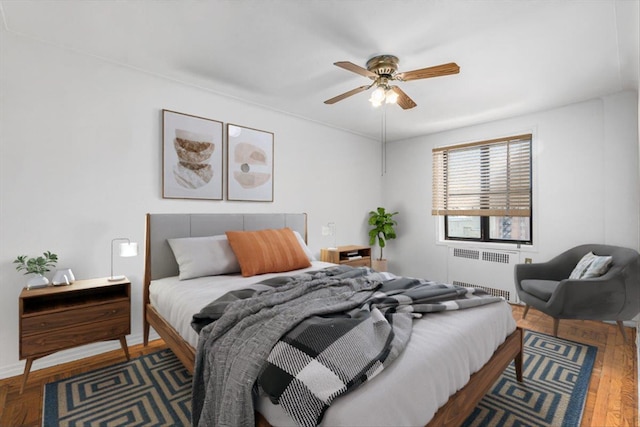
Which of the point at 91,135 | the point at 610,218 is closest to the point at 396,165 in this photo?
the point at 610,218

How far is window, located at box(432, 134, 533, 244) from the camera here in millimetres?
3969

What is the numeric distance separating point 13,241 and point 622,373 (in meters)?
4.70

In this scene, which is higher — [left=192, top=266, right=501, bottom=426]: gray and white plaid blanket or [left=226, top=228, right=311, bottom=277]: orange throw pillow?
[left=226, top=228, right=311, bottom=277]: orange throw pillow

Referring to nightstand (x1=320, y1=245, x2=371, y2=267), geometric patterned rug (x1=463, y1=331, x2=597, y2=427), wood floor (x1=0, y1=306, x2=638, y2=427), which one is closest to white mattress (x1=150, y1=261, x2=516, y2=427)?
geometric patterned rug (x1=463, y1=331, x2=597, y2=427)

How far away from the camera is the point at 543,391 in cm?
203

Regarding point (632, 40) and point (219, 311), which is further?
point (632, 40)

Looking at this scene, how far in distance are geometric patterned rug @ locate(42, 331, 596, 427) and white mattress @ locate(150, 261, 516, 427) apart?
1.41 feet

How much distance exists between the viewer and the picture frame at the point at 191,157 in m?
2.92

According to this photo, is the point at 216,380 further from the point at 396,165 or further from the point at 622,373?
the point at 396,165

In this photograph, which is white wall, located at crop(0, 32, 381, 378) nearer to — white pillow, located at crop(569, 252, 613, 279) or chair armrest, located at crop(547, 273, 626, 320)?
chair armrest, located at crop(547, 273, 626, 320)

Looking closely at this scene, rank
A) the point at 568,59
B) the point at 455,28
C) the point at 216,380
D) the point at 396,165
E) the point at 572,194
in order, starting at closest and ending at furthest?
the point at 216,380, the point at 455,28, the point at 568,59, the point at 572,194, the point at 396,165

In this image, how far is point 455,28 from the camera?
210cm

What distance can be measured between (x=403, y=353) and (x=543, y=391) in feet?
4.97

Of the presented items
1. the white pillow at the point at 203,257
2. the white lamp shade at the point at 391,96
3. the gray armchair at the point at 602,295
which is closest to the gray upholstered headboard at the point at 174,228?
the white pillow at the point at 203,257
